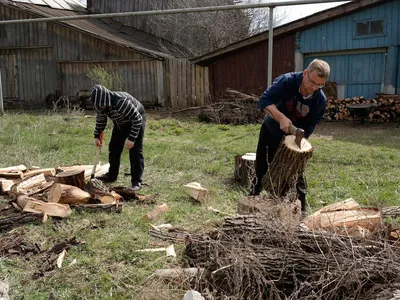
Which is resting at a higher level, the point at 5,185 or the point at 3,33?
the point at 3,33

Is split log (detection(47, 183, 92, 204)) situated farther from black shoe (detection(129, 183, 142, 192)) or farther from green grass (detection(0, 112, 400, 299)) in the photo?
black shoe (detection(129, 183, 142, 192))

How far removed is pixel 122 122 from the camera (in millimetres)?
5680

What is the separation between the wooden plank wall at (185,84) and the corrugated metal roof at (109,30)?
2.56 feet

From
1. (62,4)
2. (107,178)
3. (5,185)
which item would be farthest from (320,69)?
(62,4)

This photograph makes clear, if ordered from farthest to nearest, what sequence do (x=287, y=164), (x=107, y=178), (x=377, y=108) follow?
(x=377, y=108) < (x=107, y=178) < (x=287, y=164)

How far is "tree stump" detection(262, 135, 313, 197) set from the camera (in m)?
3.96

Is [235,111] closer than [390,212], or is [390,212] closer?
[390,212]

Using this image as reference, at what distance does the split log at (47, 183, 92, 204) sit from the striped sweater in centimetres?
103

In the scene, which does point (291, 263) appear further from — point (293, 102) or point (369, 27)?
point (369, 27)

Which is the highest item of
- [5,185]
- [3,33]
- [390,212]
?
[3,33]

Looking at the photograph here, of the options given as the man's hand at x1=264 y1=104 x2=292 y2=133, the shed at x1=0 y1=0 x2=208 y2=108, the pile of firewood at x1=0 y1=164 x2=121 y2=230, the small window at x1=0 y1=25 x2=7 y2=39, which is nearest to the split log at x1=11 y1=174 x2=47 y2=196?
the pile of firewood at x1=0 y1=164 x2=121 y2=230

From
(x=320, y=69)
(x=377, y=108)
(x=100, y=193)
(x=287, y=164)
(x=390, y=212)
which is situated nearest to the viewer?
(x=320, y=69)

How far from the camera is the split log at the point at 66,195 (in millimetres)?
4781

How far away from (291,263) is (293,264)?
2 cm
